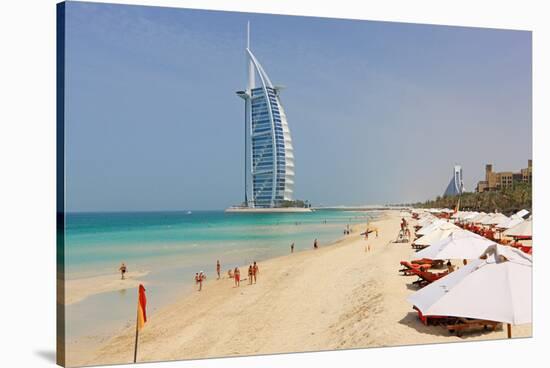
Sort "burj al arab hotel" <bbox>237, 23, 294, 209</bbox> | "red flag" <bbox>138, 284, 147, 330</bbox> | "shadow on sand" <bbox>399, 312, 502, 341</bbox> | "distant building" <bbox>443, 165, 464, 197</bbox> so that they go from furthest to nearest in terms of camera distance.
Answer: "distant building" <bbox>443, 165, 464, 197</bbox>, "burj al arab hotel" <bbox>237, 23, 294, 209</bbox>, "shadow on sand" <bbox>399, 312, 502, 341</bbox>, "red flag" <bbox>138, 284, 147, 330</bbox>

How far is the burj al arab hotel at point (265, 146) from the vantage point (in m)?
8.99

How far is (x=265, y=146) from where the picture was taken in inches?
395

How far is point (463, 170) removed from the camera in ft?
31.6

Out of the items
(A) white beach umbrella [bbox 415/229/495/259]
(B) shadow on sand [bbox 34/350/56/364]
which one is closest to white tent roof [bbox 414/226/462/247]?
(A) white beach umbrella [bbox 415/229/495/259]

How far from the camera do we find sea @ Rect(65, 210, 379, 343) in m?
7.18

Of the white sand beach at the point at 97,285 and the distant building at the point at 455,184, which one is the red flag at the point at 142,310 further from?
the distant building at the point at 455,184

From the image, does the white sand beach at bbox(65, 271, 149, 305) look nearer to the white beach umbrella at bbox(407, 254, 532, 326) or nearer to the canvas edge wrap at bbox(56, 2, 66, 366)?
the canvas edge wrap at bbox(56, 2, 66, 366)

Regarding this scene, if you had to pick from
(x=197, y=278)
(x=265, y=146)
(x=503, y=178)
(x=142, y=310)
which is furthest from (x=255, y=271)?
(x=503, y=178)

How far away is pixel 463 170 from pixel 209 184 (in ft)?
14.4

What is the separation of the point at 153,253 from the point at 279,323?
3523 millimetres

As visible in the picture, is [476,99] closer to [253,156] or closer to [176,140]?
[253,156]

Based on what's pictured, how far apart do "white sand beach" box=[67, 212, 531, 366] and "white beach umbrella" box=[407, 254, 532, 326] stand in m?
1.19

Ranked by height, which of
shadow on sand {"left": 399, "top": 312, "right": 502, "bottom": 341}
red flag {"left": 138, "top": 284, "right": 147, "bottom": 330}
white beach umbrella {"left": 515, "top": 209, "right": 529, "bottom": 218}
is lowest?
shadow on sand {"left": 399, "top": 312, "right": 502, "bottom": 341}

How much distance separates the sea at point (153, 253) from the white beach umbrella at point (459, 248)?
1.54 meters
